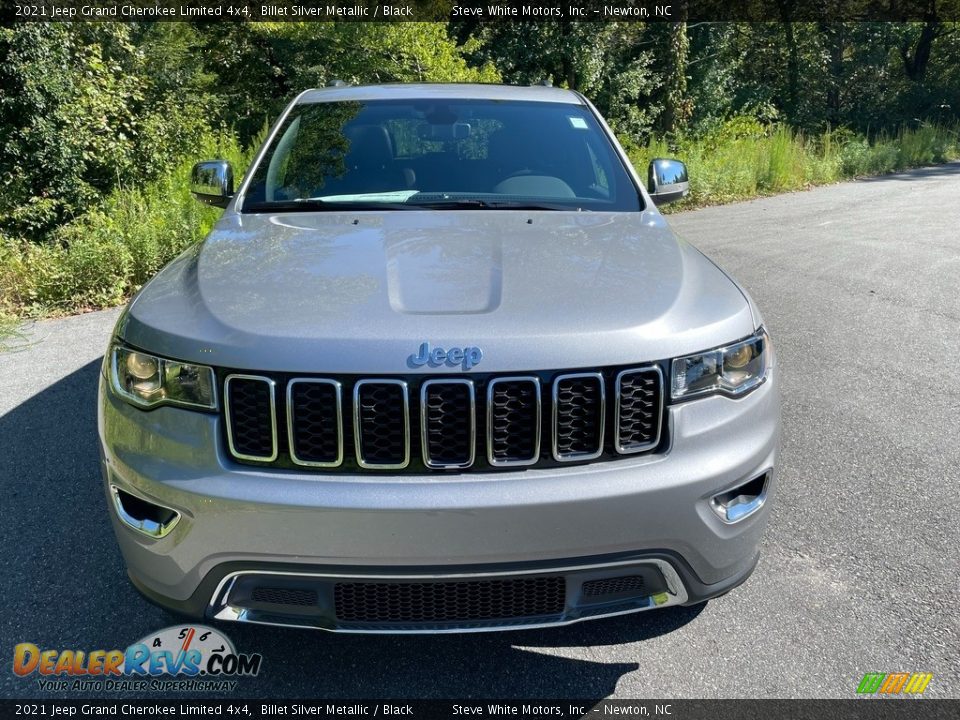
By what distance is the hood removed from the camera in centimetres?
200

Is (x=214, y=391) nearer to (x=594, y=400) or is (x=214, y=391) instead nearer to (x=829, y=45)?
(x=594, y=400)

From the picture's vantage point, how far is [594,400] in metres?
2.04

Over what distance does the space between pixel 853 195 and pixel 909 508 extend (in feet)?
39.7

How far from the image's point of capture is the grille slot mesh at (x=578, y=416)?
6.63ft

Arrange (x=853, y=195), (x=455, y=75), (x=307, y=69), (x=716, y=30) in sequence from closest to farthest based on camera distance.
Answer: (x=853, y=195), (x=455, y=75), (x=307, y=69), (x=716, y=30)

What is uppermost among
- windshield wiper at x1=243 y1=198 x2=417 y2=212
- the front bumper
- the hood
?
windshield wiper at x1=243 y1=198 x2=417 y2=212

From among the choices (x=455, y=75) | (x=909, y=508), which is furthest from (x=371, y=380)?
(x=455, y=75)

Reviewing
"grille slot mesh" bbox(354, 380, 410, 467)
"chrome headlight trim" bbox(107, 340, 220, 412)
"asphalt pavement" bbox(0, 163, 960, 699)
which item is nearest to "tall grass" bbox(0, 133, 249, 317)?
"asphalt pavement" bbox(0, 163, 960, 699)

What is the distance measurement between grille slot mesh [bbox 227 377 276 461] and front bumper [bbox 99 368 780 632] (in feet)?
0.16

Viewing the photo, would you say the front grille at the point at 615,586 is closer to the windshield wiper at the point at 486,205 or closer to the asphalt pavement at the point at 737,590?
the asphalt pavement at the point at 737,590

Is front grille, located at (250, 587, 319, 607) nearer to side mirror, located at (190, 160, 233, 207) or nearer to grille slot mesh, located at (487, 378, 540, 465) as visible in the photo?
grille slot mesh, located at (487, 378, 540, 465)

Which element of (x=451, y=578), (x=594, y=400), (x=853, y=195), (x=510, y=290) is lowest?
(x=853, y=195)

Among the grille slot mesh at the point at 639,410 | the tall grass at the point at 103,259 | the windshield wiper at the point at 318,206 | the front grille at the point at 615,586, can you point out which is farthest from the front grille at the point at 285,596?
the tall grass at the point at 103,259

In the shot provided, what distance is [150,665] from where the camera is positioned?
96.3 inches
